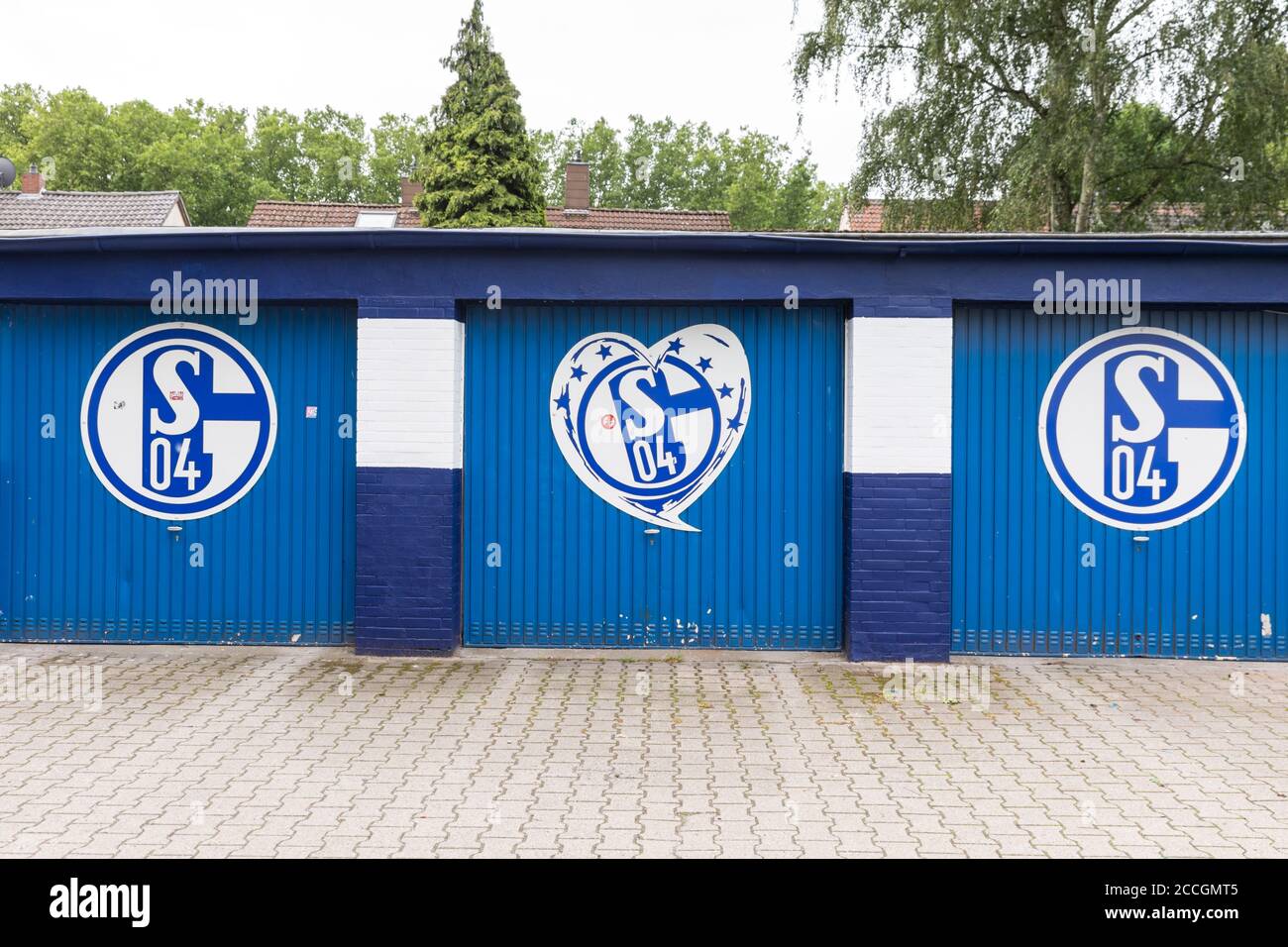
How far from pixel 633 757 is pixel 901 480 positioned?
11.3ft

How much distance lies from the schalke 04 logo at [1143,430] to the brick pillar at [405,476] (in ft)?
15.2

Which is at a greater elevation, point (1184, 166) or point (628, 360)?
point (1184, 166)

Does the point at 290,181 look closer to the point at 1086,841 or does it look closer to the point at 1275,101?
the point at 1275,101

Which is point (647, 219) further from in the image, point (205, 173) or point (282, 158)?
point (282, 158)

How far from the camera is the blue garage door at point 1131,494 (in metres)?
8.66

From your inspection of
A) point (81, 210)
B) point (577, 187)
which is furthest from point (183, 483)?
point (577, 187)

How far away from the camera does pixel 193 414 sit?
8836 mm

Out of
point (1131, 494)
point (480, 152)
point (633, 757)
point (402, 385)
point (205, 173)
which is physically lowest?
point (633, 757)

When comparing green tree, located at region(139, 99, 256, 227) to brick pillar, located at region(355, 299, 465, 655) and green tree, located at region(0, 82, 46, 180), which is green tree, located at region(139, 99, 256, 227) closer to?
green tree, located at region(0, 82, 46, 180)

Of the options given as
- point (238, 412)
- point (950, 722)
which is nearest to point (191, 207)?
point (238, 412)

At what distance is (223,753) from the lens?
600cm

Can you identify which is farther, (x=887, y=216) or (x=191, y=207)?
(x=191, y=207)

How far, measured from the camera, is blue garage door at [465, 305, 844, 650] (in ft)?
28.8

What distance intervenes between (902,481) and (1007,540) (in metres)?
1.04
